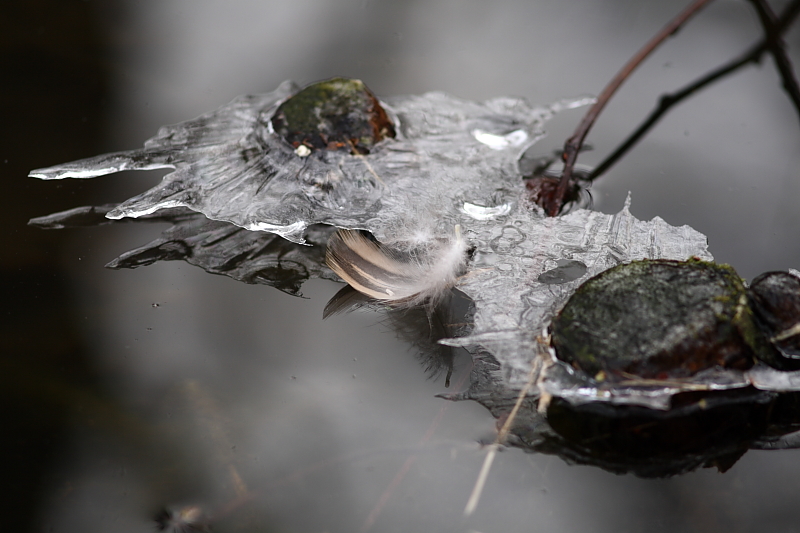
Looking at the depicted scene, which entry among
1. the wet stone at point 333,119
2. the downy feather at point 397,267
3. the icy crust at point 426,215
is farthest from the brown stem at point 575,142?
the wet stone at point 333,119

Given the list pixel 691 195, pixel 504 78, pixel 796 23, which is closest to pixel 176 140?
pixel 504 78

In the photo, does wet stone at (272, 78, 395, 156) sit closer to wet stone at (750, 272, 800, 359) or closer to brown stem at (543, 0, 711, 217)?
brown stem at (543, 0, 711, 217)

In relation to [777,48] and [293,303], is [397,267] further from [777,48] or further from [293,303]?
[777,48]

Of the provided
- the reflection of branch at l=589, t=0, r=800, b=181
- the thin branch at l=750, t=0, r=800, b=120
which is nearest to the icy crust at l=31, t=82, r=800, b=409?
the reflection of branch at l=589, t=0, r=800, b=181

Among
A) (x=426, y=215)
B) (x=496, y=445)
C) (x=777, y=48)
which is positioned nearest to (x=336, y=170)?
(x=426, y=215)

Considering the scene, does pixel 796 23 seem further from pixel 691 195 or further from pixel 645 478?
pixel 645 478

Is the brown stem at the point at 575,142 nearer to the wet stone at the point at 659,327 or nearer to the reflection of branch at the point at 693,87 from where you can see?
the reflection of branch at the point at 693,87
